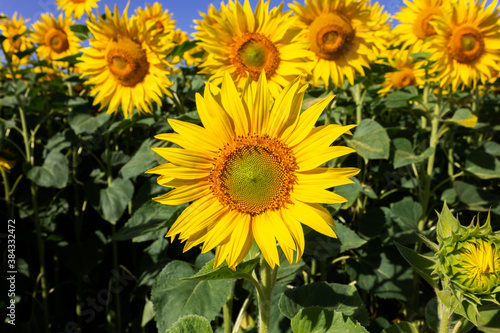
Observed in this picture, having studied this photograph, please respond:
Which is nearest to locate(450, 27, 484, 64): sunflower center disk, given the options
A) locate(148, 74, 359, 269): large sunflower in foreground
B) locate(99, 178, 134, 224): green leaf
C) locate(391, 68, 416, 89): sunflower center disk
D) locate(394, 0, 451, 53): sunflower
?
locate(394, 0, 451, 53): sunflower

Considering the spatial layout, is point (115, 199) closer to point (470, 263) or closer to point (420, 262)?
point (420, 262)

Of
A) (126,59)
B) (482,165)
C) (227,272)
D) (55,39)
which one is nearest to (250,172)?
(227,272)

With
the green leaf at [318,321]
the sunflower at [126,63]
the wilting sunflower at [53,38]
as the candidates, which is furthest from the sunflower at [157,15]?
the green leaf at [318,321]

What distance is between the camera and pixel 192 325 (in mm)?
1391

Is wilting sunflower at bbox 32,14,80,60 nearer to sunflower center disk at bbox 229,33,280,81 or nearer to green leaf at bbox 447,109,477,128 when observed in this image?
sunflower center disk at bbox 229,33,280,81

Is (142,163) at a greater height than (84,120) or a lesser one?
lesser

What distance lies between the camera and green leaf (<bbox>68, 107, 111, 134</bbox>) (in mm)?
2834

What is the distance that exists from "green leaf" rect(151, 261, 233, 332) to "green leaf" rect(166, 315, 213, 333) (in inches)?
11.4

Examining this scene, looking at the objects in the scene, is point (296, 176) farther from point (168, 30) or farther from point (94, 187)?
point (168, 30)

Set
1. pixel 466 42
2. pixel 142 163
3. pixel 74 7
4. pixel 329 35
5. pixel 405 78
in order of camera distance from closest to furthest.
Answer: pixel 142 163 < pixel 329 35 < pixel 466 42 < pixel 74 7 < pixel 405 78

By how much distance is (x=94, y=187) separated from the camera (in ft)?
9.45

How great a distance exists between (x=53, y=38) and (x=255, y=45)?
2.84 m

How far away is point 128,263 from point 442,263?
2.97m

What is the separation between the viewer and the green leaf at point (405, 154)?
2533 mm
